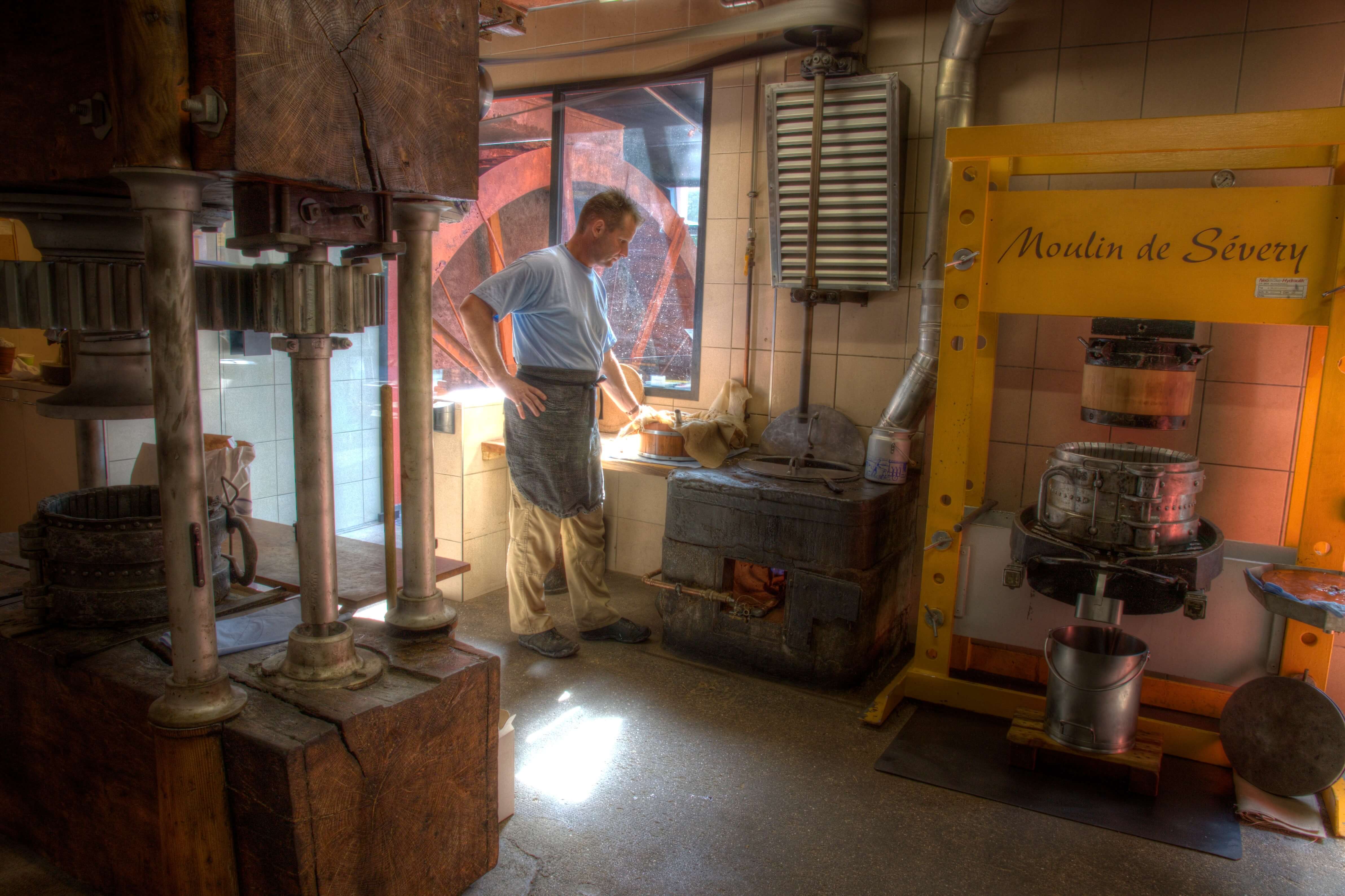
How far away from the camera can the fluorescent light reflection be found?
109 inches

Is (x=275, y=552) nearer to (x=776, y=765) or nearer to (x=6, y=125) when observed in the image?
(x=6, y=125)

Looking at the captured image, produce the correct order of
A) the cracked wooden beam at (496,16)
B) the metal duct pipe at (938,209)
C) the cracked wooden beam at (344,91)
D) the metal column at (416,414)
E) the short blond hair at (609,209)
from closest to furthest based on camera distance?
the cracked wooden beam at (344,91) → the metal column at (416,414) → the cracked wooden beam at (496,16) → the metal duct pipe at (938,209) → the short blond hair at (609,209)

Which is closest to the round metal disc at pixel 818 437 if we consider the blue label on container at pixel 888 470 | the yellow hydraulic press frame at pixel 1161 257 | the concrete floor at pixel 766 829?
the blue label on container at pixel 888 470

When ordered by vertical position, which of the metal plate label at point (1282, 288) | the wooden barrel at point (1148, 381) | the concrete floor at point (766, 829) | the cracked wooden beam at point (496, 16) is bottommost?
the concrete floor at point (766, 829)

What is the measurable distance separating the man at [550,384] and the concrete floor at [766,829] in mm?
550

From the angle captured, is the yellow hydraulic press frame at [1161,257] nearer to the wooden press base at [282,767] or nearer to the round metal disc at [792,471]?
the round metal disc at [792,471]

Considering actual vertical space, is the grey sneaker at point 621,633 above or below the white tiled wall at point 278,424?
below

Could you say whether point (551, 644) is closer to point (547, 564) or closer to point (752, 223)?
point (547, 564)

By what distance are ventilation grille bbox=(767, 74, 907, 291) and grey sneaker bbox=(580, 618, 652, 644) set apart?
1678 mm

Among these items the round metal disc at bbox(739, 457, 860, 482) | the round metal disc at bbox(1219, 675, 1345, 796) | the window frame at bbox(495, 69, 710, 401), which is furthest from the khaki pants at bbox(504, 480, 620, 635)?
the round metal disc at bbox(1219, 675, 1345, 796)

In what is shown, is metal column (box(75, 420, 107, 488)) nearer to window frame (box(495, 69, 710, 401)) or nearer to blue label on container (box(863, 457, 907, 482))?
window frame (box(495, 69, 710, 401))

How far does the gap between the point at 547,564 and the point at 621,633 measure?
48cm

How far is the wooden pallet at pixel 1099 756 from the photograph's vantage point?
9.16 feet

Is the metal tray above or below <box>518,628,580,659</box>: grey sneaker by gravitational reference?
above
